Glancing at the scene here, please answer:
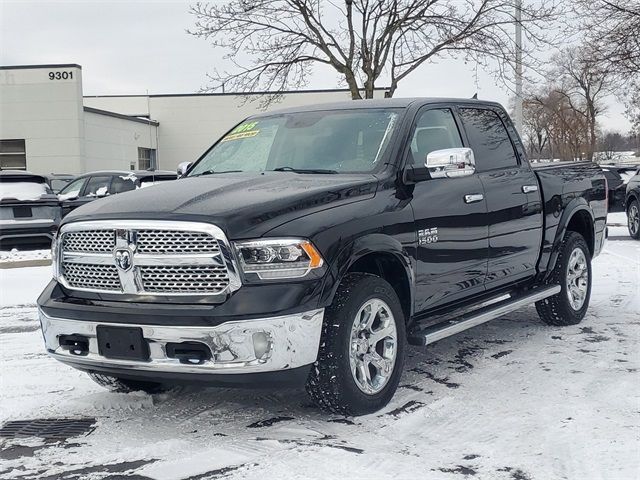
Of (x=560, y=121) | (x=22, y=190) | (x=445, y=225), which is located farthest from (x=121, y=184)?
(x=560, y=121)

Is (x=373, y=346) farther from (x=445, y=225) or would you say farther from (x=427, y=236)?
(x=445, y=225)

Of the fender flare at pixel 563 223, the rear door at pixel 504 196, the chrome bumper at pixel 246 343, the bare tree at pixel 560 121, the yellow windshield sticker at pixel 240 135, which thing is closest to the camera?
the chrome bumper at pixel 246 343

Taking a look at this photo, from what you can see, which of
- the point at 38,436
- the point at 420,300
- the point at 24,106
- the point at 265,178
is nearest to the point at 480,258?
the point at 420,300

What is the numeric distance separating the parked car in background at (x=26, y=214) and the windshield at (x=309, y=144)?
798 cm

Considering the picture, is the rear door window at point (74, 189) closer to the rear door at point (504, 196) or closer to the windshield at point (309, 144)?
the windshield at point (309, 144)

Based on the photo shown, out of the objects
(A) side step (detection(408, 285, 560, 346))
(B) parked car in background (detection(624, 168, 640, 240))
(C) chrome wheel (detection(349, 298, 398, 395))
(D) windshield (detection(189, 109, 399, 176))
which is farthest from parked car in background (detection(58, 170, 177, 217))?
(C) chrome wheel (detection(349, 298, 398, 395))

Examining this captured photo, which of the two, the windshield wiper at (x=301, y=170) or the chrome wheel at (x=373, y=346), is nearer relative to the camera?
the chrome wheel at (x=373, y=346)

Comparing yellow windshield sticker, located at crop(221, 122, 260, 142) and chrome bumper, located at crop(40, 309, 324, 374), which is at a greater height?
yellow windshield sticker, located at crop(221, 122, 260, 142)

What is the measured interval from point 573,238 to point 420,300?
104 inches

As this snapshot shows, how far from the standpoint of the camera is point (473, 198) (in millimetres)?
5414

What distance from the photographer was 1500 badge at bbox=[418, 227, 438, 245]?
15.8 feet

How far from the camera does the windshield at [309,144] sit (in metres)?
5.05

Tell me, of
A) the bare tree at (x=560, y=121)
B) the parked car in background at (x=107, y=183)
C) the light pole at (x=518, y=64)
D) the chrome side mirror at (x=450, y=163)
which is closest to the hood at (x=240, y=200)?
the chrome side mirror at (x=450, y=163)

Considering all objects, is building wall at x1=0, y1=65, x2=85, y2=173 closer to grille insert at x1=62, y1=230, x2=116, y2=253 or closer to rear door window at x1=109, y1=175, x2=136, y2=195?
rear door window at x1=109, y1=175, x2=136, y2=195
